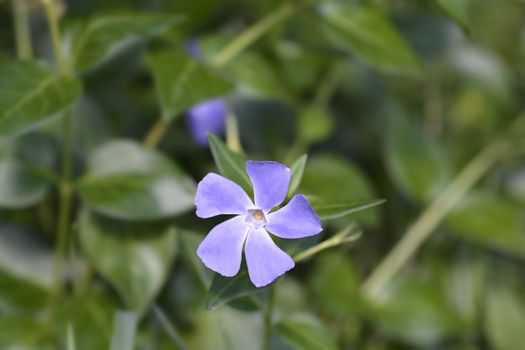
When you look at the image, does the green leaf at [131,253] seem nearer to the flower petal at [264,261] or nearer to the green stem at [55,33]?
the green stem at [55,33]

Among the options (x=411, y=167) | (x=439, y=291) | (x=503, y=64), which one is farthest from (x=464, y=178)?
(x=503, y=64)

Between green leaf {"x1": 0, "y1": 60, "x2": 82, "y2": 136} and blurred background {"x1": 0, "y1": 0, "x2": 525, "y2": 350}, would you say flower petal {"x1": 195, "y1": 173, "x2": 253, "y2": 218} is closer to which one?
blurred background {"x1": 0, "y1": 0, "x2": 525, "y2": 350}

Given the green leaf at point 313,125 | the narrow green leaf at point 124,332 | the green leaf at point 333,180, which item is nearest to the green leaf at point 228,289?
the narrow green leaf at point 124,332

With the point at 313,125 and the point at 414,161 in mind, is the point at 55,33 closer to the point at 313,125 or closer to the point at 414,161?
the point at 313,125

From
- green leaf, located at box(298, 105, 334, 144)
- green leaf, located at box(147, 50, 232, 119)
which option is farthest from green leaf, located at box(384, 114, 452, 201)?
green leaf, located at box(147, 50, 232, 119)

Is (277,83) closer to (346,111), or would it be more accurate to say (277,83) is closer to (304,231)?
(346,111)
